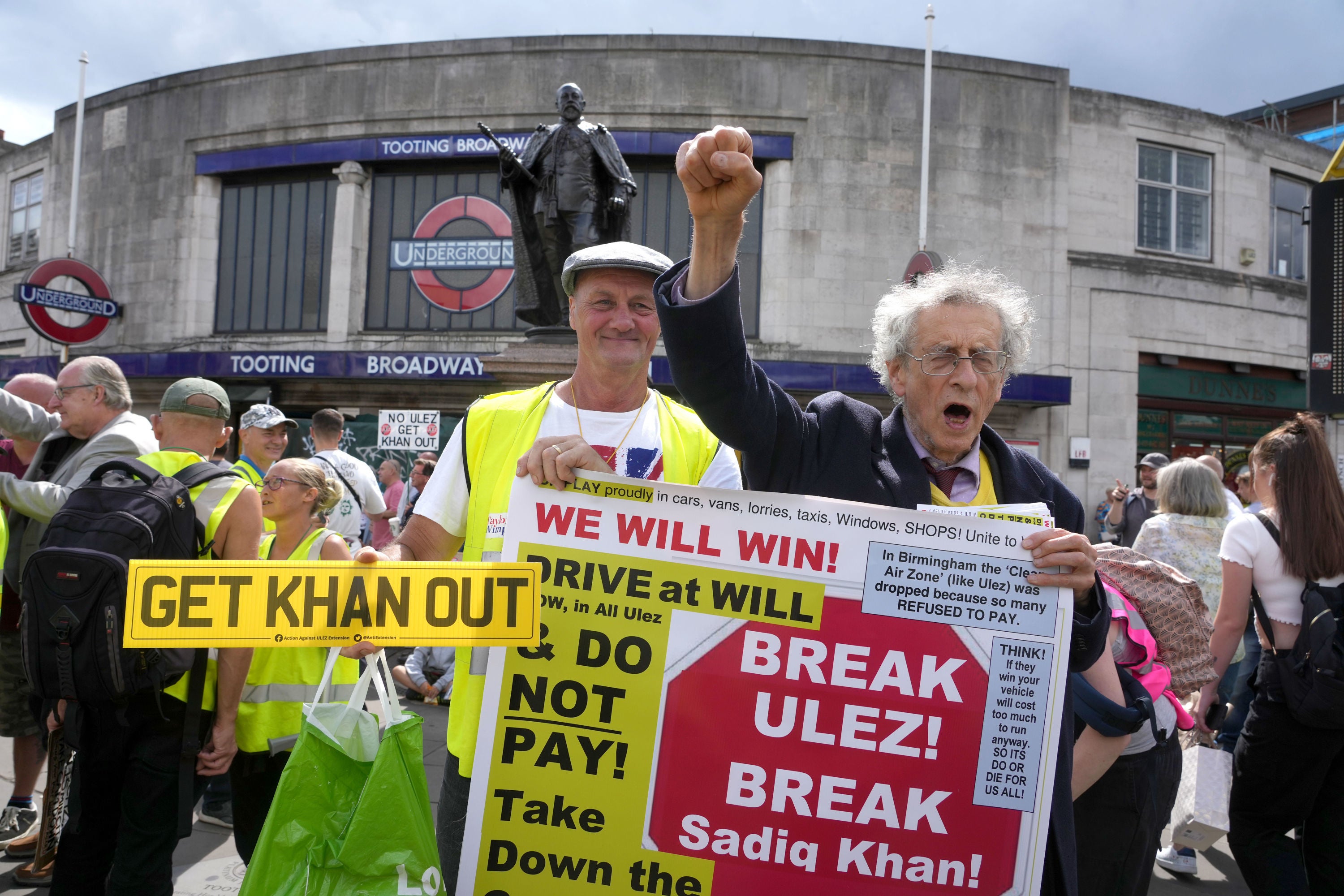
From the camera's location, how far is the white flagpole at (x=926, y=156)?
15.6 m

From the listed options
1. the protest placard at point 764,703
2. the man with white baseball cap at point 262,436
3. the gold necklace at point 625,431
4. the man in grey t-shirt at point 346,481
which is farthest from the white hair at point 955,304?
the man in grey t-shirt at point 346,481

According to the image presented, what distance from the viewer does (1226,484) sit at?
18.7 meters

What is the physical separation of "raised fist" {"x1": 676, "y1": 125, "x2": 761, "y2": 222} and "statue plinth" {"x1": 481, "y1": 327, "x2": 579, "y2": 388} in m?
3.58

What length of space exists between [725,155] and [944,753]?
116 centimetres

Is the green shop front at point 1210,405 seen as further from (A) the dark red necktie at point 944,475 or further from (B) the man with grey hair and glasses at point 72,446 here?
(B) the man with grey hair and glasses at point 72,446

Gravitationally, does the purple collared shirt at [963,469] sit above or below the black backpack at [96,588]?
above

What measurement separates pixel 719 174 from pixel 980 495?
2.97 feet

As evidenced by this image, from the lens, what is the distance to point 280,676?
320 cm

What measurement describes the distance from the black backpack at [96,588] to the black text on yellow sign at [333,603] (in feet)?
3.76

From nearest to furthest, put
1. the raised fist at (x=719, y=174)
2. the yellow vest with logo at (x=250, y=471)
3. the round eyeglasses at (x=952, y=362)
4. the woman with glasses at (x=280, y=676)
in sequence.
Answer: the raised fist at (x=719, y=174), the round eyeglasses at (x=952, y=362), the woman with glasses at (x=280, y=676), the yellow vest with logo at (x=250, y=471)

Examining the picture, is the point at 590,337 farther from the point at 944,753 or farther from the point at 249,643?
the point at 944,753

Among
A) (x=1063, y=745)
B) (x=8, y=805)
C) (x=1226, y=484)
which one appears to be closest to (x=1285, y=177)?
(x=1226, y=484)

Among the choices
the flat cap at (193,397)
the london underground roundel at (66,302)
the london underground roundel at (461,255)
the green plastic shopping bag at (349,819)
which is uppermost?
the london underground roundel at (461,255)

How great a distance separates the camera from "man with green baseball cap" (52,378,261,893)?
2639 mm
